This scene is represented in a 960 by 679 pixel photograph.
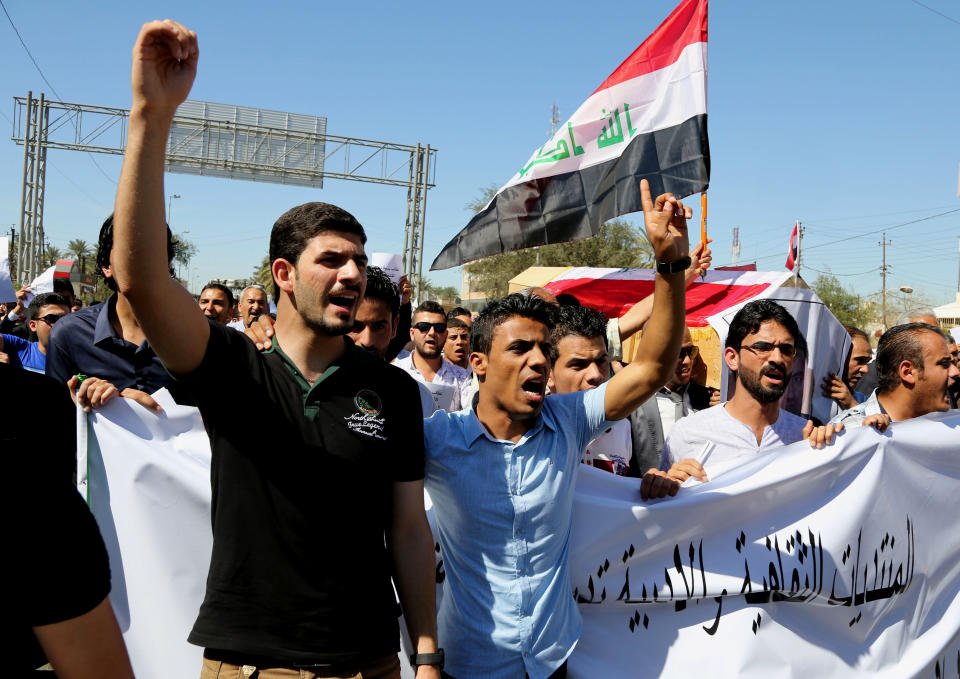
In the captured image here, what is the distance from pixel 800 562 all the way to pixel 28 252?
24.3 m

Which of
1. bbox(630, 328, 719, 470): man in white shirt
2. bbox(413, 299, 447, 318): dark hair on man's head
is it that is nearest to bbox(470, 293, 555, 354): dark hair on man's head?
bbox(630, 328, 719, 470): man in white shirt

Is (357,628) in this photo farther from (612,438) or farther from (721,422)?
(721,422)

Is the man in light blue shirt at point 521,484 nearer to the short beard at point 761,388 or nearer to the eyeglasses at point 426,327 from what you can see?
the short beard at point 761,388

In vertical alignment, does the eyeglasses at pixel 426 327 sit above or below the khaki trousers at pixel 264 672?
above

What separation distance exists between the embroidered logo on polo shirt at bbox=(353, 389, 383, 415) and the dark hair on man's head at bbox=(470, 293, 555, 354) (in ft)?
2.05

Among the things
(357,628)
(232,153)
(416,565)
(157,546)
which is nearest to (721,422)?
(416,565)

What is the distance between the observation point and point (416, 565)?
2189 millimetres

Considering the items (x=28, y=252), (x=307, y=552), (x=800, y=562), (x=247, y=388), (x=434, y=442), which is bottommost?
(x=800, y=562)

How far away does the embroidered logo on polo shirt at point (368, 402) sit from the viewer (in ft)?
6.91

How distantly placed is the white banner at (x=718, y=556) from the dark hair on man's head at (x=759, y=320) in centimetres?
56

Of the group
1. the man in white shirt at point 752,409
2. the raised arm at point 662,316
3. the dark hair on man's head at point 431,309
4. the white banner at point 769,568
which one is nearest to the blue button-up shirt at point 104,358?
the white banner at point 769,568

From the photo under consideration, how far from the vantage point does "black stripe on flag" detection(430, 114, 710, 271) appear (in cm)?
575

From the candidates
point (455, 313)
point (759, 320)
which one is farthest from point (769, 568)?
point (455, 313)

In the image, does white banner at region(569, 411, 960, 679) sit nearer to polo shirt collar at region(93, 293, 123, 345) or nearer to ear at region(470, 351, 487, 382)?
ear at region(470, 351, 487, 382)
